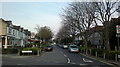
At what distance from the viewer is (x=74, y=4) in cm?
3797

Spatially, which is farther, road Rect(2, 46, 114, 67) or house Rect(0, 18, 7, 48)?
house Rect(0, 18, 7, 48)

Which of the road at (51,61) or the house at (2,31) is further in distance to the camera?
the house at (2,31)

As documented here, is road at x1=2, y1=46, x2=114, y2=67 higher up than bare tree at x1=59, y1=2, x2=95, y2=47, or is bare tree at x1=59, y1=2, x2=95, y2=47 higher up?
bare tree at x1=59, y1=2, x2=95, y2=47

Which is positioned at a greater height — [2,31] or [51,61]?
[2,31]

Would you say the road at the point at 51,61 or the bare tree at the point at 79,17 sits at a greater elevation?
the bare tree at the point at 79,17

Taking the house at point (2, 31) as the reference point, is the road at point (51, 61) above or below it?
below

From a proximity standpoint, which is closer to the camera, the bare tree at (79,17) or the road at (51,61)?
Answer: the road at (51,61)

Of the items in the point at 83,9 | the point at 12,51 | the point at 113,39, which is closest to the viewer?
the point at 12,51

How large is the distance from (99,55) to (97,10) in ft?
23.3

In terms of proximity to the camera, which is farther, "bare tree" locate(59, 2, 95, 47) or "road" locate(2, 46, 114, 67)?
"bare tree" locate(59, 2, 95, 47)

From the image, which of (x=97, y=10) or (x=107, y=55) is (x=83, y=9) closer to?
(x=97, y=10)

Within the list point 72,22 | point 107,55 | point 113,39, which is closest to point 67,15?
point 72,22

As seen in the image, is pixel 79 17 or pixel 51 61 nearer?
pixel 51 61

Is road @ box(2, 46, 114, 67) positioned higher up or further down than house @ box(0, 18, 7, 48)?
further down
